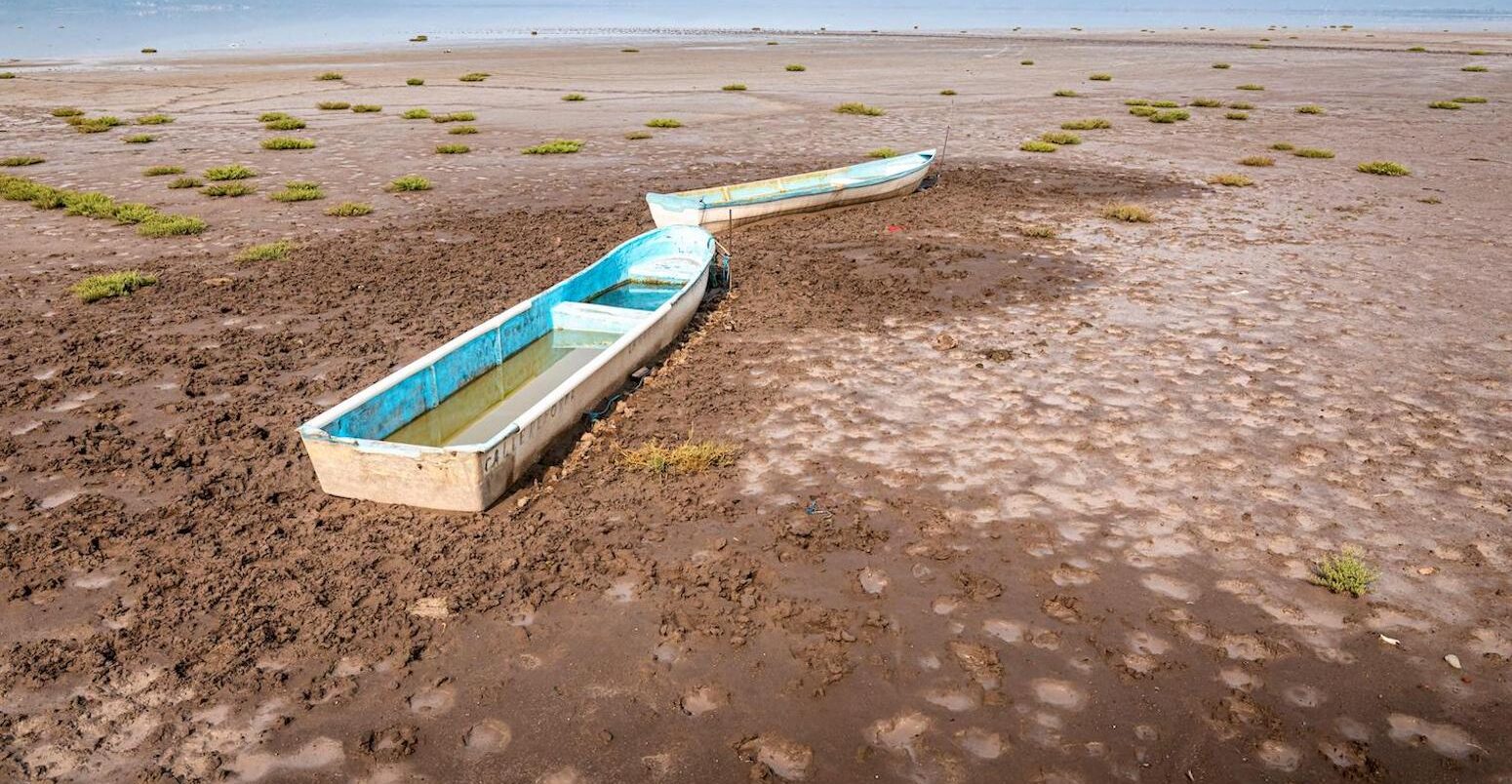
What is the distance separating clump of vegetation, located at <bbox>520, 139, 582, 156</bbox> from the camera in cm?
2080

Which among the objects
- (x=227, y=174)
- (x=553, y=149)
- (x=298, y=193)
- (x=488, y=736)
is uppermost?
→ (x=553, y=149)

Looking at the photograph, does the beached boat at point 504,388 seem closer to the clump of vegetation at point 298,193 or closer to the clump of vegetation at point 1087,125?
the clump of vegetation at point 298,193

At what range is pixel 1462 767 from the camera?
4.23m

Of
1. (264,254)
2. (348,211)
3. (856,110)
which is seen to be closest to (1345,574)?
(264,254)

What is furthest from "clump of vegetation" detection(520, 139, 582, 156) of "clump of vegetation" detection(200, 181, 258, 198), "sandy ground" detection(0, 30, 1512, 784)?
"sandy ground" detection(0, 30, 1512, 784)

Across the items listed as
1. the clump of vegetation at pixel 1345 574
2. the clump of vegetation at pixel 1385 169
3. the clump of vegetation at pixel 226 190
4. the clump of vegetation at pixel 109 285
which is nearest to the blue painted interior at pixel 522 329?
the clump of vegetation at pixel 109 285

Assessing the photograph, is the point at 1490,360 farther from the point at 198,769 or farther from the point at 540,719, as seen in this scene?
the point at 198,769

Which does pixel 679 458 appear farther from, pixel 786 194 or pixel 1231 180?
pixel 1231 180

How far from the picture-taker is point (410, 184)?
55.8 feet

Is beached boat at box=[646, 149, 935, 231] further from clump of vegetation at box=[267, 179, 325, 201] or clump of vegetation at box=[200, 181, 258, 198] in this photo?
clump of vegetation at box=[200, 181, 258, 198]

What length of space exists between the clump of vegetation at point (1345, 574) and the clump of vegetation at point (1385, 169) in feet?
53.7

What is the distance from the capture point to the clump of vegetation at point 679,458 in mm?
6855

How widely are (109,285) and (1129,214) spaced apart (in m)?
15.0

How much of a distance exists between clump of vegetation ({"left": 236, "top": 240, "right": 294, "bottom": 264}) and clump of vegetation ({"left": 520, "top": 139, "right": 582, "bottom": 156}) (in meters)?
8.78
